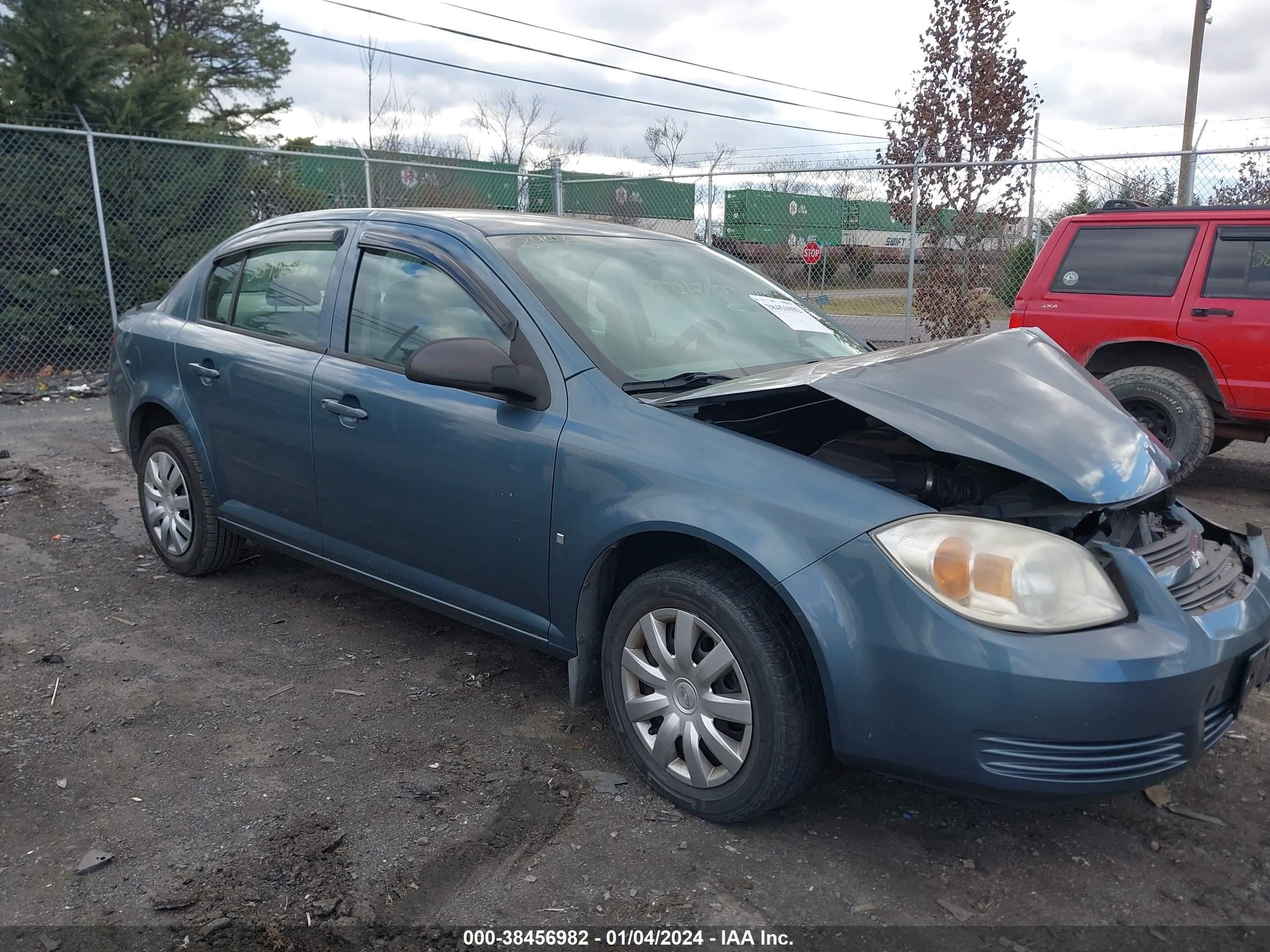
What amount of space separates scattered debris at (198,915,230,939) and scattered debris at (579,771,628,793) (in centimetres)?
107

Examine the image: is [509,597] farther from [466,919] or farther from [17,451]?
[17,451]

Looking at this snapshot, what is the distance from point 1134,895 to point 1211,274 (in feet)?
17.7

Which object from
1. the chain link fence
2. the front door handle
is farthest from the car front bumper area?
the chain link fence

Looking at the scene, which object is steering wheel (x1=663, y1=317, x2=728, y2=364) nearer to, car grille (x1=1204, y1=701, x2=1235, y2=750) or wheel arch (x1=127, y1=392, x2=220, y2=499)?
car grille (x1=1204, y1=701, x2=1235, y2=750)

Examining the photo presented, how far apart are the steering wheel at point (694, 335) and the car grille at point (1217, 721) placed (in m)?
1.85

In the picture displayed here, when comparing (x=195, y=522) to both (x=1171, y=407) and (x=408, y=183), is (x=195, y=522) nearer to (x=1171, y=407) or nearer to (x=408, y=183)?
(x=1171, y=407)

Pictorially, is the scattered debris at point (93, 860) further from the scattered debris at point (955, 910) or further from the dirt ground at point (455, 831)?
the scattered debris at point (955, 910)

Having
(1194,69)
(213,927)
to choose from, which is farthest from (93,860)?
(1194,69)

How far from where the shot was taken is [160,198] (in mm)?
11602

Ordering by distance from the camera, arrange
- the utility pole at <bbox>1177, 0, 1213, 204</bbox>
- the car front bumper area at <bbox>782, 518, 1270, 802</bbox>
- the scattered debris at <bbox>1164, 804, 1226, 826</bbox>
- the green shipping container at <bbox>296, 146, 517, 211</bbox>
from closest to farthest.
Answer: the car front bumper area at <bbox>782, 518, 1270, 802</bbox> < the scattered debris at <bbox>1164, 804, 1226, 826</bbox> < the green shipping container at <bbox>296, 146, 517, 211</bbox> < the utility pole at <bbox>1177, 0, 1213, 204</bbox>

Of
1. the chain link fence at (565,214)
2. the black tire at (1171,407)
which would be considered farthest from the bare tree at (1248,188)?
the black tire at (1171,407)

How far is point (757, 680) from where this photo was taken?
2590mm

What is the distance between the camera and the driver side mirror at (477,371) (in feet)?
9.99

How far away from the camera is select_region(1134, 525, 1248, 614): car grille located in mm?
2578
